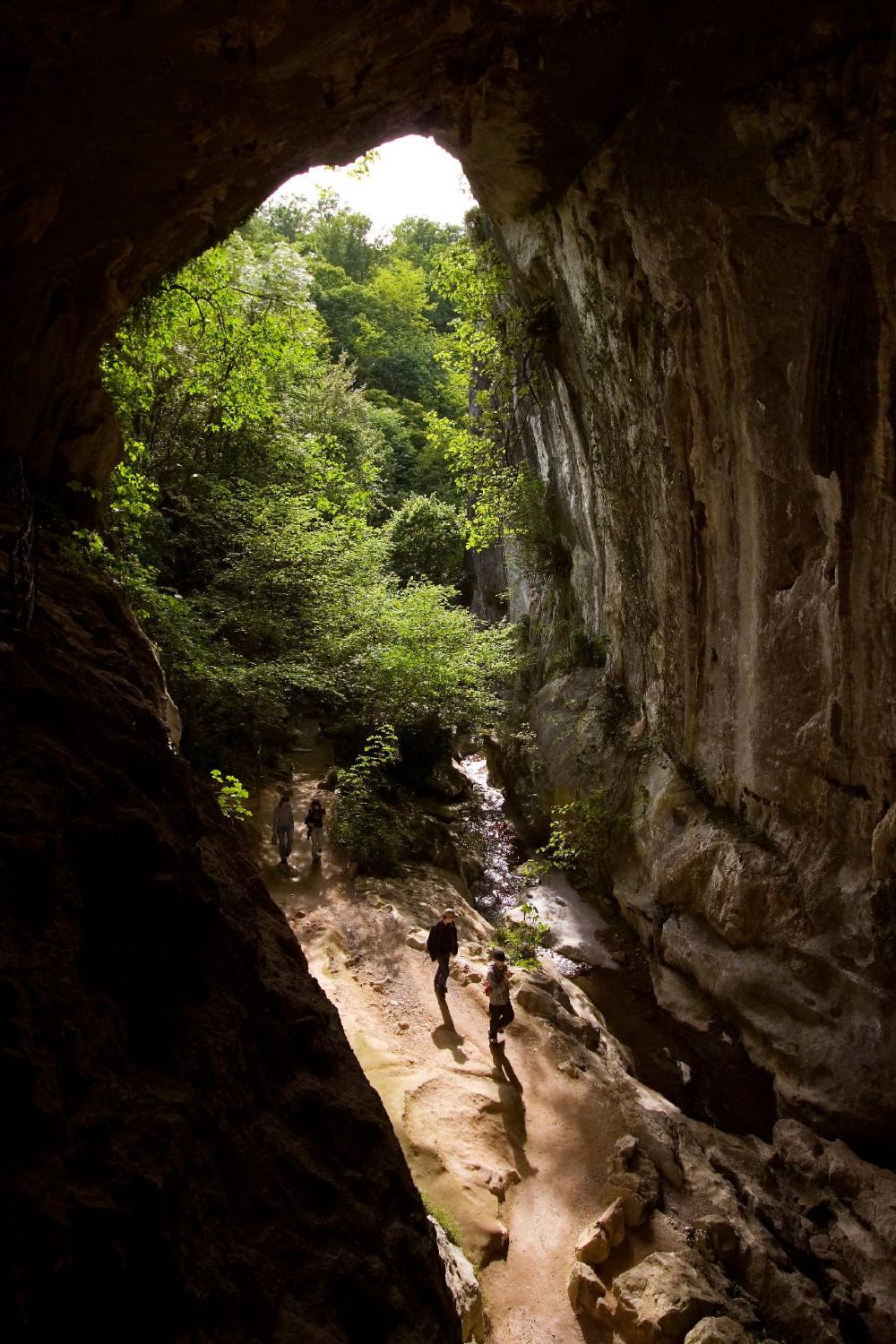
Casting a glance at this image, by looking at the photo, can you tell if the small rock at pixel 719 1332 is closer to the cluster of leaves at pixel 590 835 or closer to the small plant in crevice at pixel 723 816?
the small plant in crevice at pixel 723 816

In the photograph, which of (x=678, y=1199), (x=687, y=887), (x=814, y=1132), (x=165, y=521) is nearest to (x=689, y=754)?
(x=687, y=887)

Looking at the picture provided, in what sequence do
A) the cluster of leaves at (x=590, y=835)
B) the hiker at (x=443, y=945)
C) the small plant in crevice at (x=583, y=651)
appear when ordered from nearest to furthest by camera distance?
the hiker at (x=443, y=945) → the cluster of leaves at (x=590, y=835) → the small plant in crevice at (x=583, y=651)

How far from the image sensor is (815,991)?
8.54m

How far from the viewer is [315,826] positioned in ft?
36.7

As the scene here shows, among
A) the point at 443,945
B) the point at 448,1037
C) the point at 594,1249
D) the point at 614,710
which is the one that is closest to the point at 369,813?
the point at 443,945

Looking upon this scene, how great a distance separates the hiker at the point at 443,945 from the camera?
8.38m

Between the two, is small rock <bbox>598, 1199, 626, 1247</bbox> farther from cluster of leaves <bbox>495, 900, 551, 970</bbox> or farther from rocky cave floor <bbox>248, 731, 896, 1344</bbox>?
cluster of leaves <bbox>495, 900, 551, 970</bbox>

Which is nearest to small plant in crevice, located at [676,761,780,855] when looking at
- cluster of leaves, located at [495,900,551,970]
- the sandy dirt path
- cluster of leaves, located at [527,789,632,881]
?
cluster of leaves, located at [527,789,632,881]

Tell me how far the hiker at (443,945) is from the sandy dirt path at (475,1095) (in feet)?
1.26

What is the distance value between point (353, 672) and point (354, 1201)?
36.6 ft

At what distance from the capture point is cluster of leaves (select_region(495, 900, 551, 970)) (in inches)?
398

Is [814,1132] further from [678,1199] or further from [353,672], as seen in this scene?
[353,672]

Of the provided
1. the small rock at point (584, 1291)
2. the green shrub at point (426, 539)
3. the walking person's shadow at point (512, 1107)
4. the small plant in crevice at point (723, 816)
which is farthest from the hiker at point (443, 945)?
the green shrub at point (426, 539)

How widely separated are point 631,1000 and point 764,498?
7322 mm
